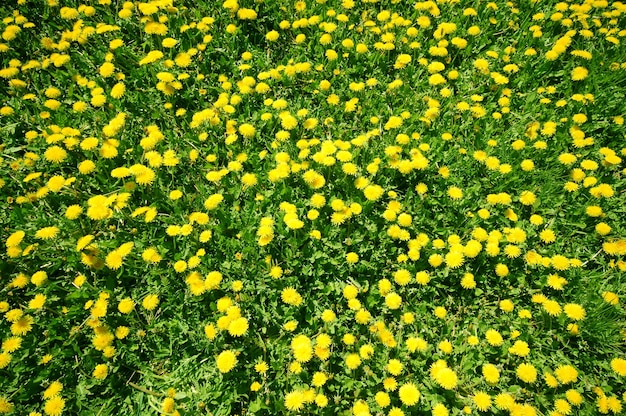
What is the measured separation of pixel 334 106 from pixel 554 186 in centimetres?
217

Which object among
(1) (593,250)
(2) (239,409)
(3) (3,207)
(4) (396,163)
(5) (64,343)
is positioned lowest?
(2) (239,409)

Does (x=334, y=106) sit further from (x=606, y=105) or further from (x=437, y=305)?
(x=606, y=105)

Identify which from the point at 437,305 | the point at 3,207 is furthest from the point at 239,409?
the point at 3,207

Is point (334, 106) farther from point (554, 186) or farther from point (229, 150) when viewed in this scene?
point (554, 186)

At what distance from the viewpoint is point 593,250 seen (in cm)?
319

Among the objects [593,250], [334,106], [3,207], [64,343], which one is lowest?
[64,343]

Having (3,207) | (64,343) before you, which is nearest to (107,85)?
A: (3,207)

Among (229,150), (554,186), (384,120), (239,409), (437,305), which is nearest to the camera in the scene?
(239,409)

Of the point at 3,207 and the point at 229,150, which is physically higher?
the point at 229,150

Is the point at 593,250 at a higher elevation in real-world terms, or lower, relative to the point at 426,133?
lower

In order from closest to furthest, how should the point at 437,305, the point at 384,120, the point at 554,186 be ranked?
the point at 437,305
the point at 554,186
the point at 384,120

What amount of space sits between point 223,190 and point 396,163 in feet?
5.04

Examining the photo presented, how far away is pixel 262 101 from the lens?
161 inches

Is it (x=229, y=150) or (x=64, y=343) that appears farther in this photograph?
(x=229, y=150)
